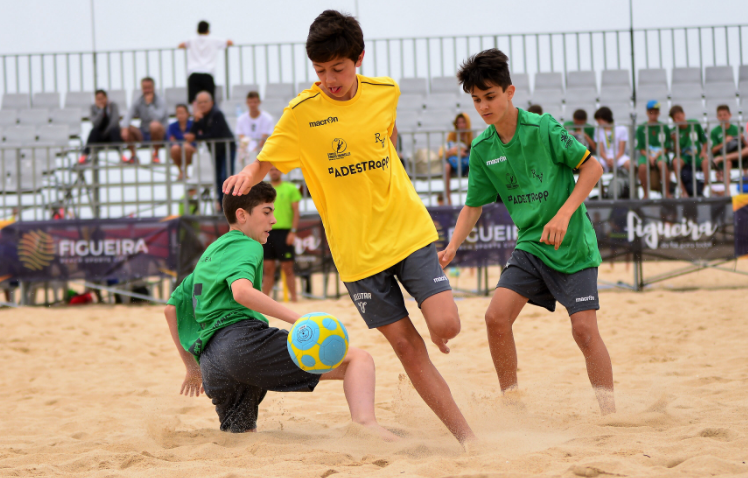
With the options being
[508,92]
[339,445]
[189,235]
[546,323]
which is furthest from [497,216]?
[339,445]

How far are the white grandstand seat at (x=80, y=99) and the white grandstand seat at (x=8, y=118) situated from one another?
881 millimetres

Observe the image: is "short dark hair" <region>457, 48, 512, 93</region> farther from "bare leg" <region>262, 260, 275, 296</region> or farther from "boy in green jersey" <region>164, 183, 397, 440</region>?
"bare leg" <region>262, 260, 275, 296</region>

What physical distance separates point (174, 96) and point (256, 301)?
1063cm

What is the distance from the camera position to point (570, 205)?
3.17 metres

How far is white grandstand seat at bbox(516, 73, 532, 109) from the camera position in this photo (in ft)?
38.1

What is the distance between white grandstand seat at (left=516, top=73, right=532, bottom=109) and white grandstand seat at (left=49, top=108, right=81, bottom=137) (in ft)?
21.8

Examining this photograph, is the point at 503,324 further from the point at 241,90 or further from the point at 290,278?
the point at 241,90

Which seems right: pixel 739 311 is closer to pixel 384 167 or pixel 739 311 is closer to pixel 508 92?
pixel 508 92

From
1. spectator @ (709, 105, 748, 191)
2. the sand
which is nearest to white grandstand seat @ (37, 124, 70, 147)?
the sand

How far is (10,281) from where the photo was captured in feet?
27.7

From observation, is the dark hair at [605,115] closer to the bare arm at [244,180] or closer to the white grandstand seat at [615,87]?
the white grandstand seat at [615,87]

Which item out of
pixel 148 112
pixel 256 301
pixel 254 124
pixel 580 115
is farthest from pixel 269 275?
pixel 256 301

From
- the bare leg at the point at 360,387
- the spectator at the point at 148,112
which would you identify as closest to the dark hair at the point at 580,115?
the spectator at the point at 148,112

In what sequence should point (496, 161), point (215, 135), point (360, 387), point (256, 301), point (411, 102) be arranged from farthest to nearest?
point (411, 102)
point (215, 135)
point (496, 161)
point (360, 387)
point (256, 301)
